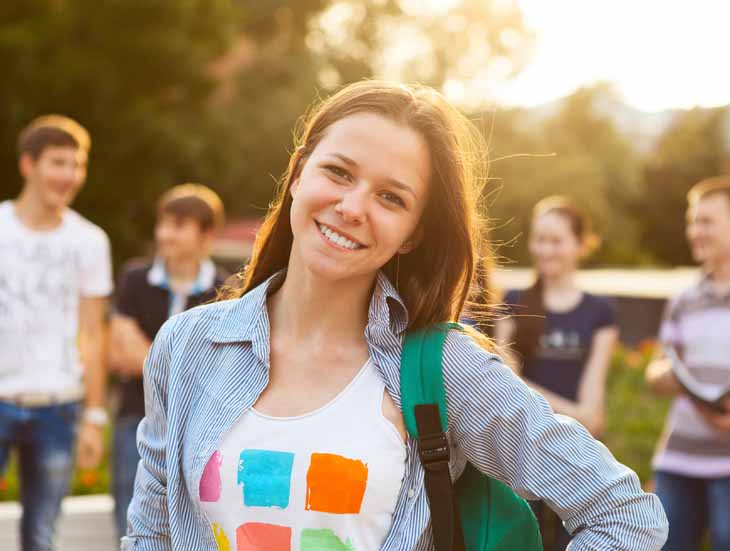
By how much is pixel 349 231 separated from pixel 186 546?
2.41 feet

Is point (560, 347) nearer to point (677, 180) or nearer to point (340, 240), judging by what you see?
point (340, 240)

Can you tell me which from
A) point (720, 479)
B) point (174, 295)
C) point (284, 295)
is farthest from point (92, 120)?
point (284, 295)

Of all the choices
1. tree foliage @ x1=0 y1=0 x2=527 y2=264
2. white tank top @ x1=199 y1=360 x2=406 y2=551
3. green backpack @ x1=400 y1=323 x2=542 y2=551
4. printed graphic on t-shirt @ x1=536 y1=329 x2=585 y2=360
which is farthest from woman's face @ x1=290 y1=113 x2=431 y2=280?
tree foliage @ x1=0 y1=0 x2=527 y2=264

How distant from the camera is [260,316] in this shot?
2.31 m

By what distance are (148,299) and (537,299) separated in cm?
208

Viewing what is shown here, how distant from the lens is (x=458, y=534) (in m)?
2.07

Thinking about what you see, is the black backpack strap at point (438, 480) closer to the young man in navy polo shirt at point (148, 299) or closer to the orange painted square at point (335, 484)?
the orange painted square at point (335, 484)

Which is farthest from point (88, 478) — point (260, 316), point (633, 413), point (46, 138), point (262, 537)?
point (262, 537)

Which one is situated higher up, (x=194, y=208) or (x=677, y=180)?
(x=194, y=208)

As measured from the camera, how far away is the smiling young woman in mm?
2062

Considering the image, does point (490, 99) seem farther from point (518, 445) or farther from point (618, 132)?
point (518, 445)

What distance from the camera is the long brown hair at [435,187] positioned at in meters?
2.25

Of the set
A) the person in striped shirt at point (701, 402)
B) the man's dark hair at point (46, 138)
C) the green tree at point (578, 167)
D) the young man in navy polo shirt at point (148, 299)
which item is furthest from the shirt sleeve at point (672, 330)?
the green tree at point (578, 167)

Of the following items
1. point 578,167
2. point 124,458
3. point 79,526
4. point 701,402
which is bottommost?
point 79,526
